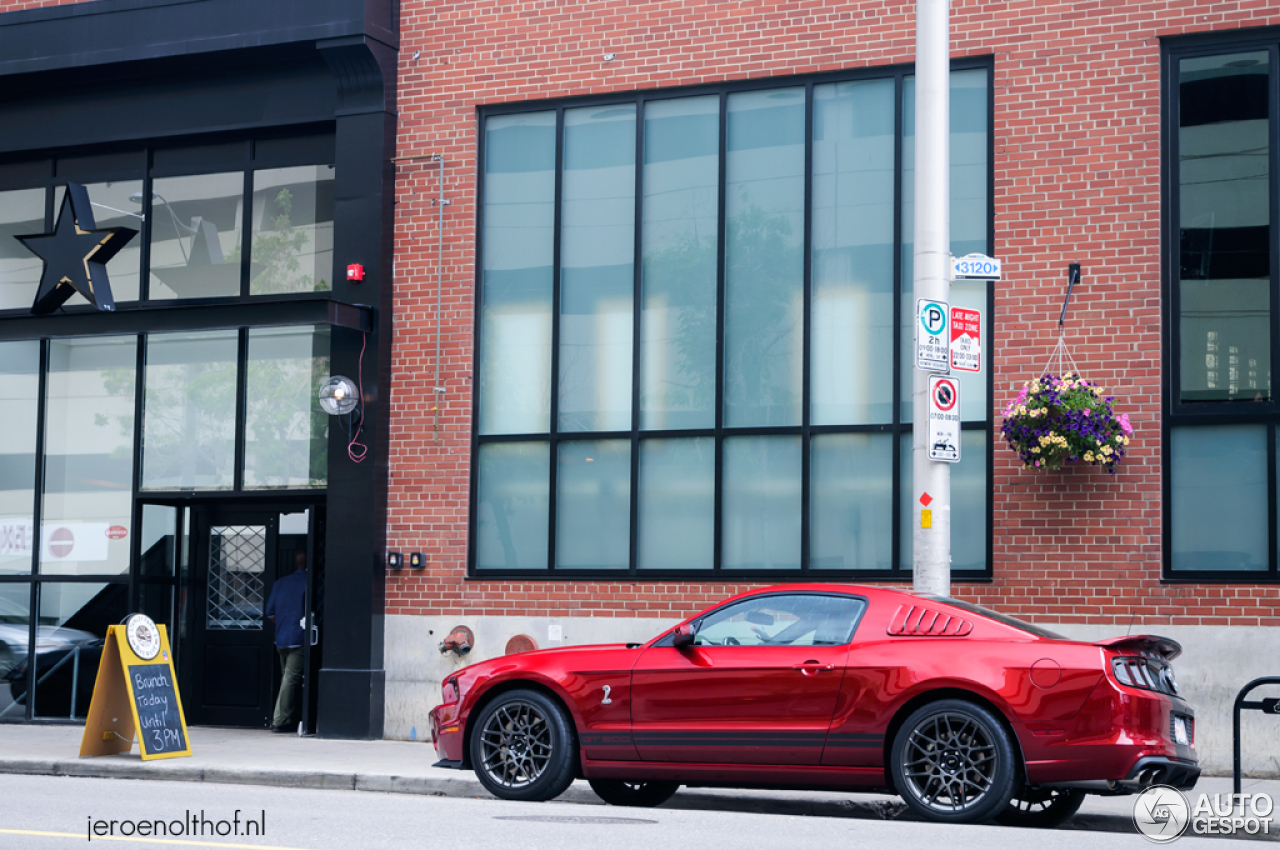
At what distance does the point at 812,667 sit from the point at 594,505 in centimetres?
546

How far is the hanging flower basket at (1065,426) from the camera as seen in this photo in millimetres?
11992

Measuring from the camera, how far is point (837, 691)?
8.84m

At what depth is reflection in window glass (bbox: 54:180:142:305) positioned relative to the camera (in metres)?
16.4

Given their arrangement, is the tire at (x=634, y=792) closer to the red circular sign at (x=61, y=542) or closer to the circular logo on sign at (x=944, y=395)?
the circular logo on sign at (x=944, y=395)

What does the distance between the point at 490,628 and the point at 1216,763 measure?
663cm

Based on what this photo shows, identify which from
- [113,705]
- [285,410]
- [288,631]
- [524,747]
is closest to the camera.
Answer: [524,747]

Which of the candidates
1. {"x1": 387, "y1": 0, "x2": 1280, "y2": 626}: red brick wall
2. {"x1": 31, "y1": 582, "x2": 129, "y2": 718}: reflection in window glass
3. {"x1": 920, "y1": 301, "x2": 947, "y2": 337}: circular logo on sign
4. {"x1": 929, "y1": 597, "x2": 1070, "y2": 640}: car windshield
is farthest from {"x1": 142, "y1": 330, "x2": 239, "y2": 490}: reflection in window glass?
{"x1": 929, "y1": 597, "x2": 1070, "y2": 640}: car windshield

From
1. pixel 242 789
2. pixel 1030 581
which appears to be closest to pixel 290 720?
pixel 242 789

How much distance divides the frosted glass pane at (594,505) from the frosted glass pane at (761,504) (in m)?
1.02

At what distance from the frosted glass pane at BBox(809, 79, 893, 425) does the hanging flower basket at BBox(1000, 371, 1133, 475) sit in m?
1.34

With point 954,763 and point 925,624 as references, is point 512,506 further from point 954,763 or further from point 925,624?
point 954,763

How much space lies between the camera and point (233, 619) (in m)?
15.9

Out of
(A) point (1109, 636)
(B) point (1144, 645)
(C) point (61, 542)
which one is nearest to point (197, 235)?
(C) point (61, 542)

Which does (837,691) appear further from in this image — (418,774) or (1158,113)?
(1158,113)
